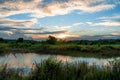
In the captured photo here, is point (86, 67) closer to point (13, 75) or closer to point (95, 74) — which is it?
point (95, 74)

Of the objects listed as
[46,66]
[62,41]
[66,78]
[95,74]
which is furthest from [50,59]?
[62,41]

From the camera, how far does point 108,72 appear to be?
39.0ft

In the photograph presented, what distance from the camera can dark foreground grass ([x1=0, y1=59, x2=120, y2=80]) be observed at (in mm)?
11211

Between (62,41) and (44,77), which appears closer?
(44,77)

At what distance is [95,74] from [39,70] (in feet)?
7.73

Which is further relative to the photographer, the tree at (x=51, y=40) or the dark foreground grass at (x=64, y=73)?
the tree at (x=51, y=40)

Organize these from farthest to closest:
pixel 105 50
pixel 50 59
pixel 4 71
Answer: pixel 105 50, pixel 50 59, pixel 4 71

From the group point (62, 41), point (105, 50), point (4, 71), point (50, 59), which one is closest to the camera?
point (4, 71)

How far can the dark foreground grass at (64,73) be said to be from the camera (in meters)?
11.2

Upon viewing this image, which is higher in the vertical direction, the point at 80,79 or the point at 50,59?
the point at 50,59

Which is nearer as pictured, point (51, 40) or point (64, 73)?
point (64, 73)

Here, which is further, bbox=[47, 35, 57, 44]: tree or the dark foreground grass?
bbox=[47, 35, 57, 44]: tree

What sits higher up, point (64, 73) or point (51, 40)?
point (64, 73)

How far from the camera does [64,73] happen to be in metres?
11.5
